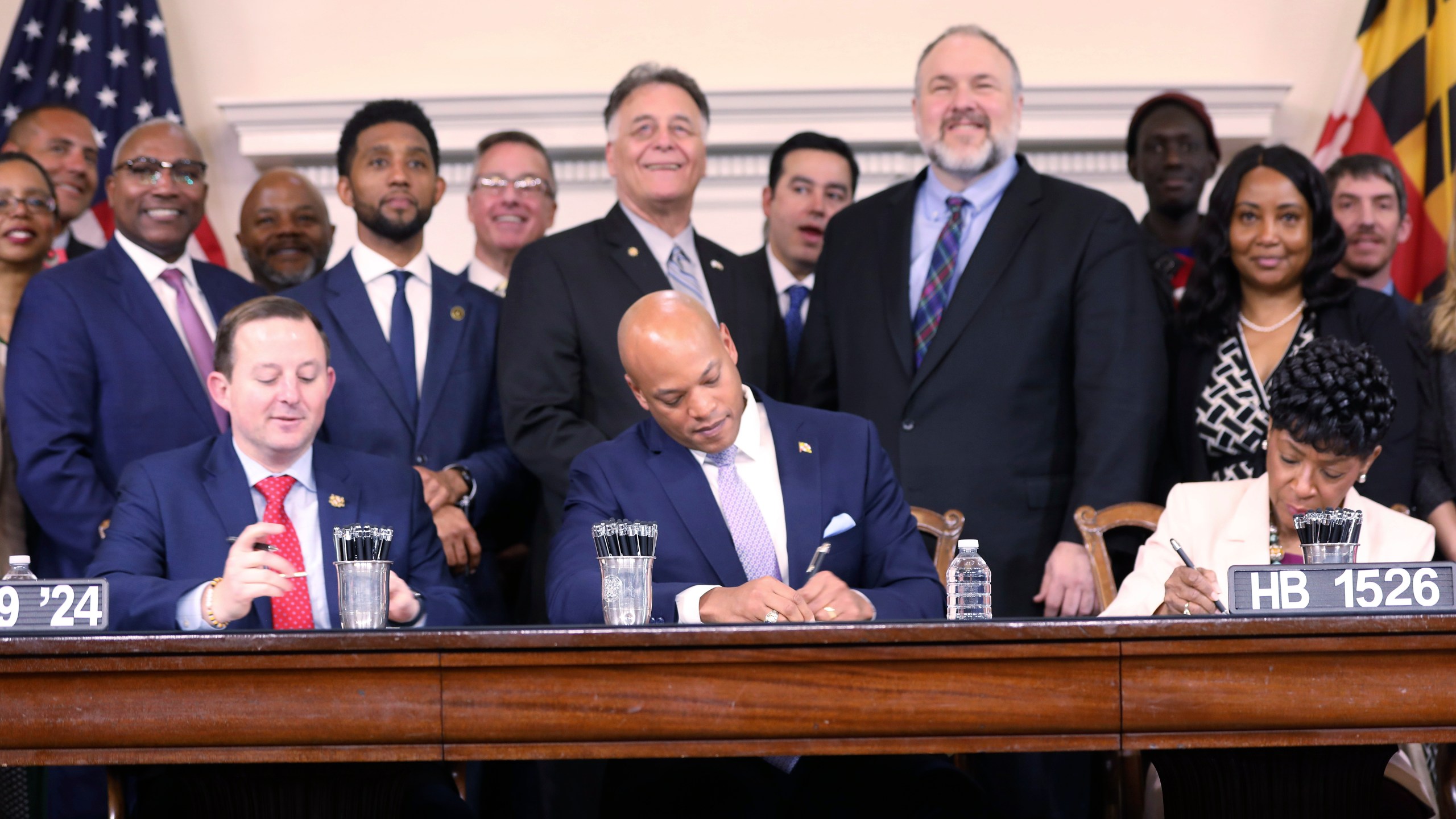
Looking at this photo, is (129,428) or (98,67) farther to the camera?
(98,67)

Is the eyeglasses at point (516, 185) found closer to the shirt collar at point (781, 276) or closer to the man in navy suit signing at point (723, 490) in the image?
the shirt collar at point (781, 276)

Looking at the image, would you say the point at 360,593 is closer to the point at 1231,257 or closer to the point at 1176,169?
the point at 1231,257

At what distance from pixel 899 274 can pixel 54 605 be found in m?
1.94

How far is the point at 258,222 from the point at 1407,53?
3615 millimetres

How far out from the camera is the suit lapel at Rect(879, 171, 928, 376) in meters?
3.22

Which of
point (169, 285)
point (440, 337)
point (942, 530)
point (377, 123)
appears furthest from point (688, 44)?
point (942, 530)

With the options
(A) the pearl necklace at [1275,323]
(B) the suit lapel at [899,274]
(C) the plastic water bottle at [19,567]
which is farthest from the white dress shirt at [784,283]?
(C) the plastic water bottle at [19,567]

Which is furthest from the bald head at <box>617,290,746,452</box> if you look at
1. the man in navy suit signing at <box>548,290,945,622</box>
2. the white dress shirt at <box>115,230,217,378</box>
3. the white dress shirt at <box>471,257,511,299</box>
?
the white dress shirt at <box>471,257,511,299</box>

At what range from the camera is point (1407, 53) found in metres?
4.72

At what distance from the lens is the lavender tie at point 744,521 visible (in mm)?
2516

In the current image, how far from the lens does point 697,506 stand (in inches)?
98.4

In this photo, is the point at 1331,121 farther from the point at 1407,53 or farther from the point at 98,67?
the point at 98,67

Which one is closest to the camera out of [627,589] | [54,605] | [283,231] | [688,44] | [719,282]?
[54,605]

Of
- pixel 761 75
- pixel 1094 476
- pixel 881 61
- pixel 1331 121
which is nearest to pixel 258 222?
pixel 761 75
